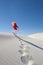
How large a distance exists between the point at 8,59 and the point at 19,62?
47 centimetres

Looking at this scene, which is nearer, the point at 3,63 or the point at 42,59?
the point at 3,63

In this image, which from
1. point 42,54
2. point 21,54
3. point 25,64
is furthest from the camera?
point 42,54

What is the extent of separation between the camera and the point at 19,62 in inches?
249

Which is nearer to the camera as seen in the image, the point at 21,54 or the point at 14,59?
the point at 14,59

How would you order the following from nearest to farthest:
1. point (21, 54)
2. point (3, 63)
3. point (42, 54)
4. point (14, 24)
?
1. point (3, 63)
2. point (21, 54)
3. point (42, 54)
4. point (14, 24)

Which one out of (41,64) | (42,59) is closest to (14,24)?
(42,59)

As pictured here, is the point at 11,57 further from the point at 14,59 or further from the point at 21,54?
the point at 21,54

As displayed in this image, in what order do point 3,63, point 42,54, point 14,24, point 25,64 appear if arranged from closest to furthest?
1. point 3,63
2. point 25,64
3. point 42,54
4. point 14,24

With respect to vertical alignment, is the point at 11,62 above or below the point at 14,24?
below

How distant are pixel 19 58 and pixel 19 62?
502 mm

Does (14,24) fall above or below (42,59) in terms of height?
above

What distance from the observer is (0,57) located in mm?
6418

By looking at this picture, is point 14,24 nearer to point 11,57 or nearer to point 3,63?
point 11,57

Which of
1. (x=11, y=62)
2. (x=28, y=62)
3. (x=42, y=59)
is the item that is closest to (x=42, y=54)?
(x=42, y=59)
